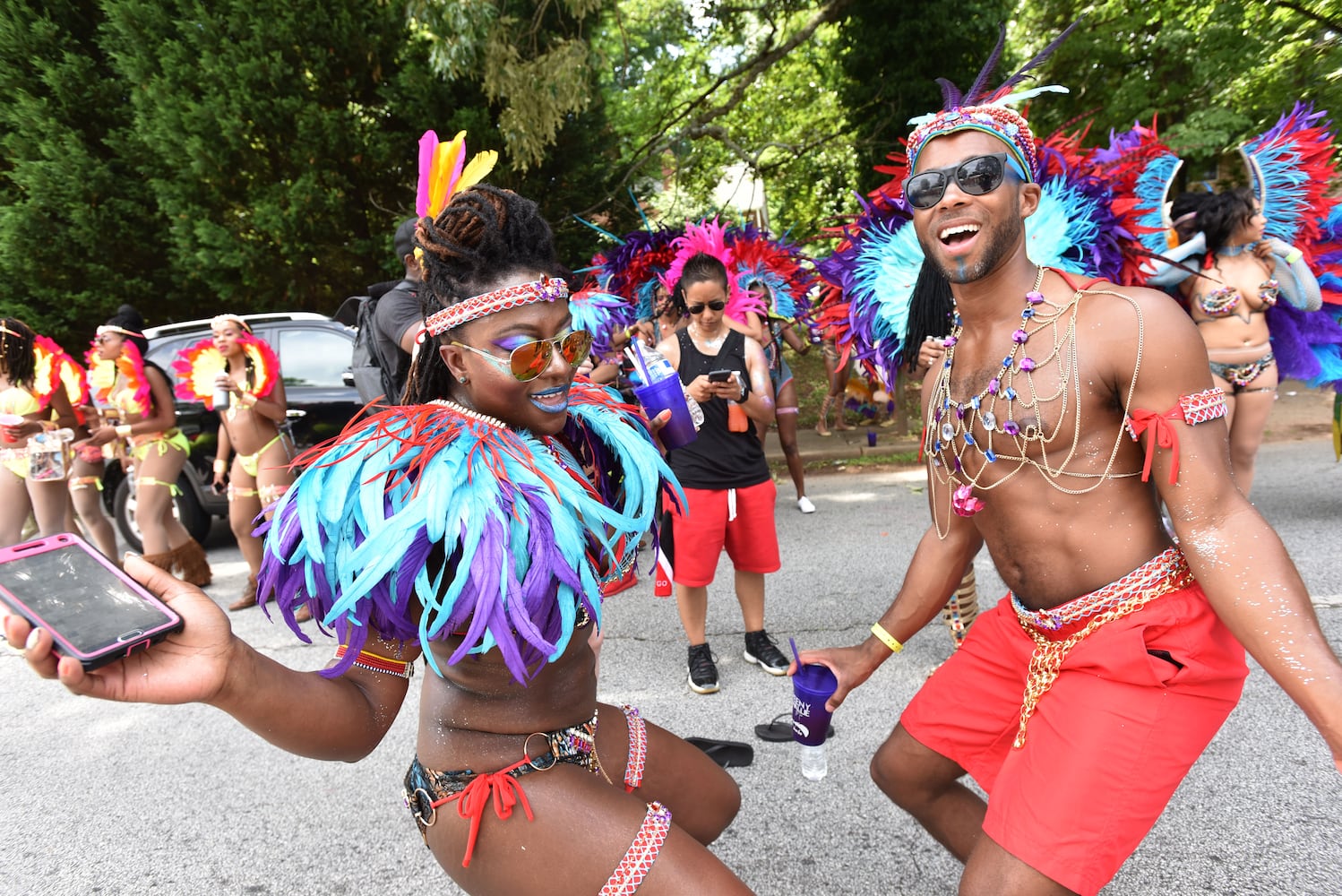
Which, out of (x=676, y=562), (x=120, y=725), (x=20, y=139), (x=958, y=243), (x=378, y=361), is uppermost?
(x=20, y=139)

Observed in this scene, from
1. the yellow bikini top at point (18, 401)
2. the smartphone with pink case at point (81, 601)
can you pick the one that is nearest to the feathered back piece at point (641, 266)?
the yellow bikini top at point (18, 401)

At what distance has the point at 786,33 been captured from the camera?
12.1m

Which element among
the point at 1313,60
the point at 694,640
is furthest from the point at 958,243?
the point at 1313,60

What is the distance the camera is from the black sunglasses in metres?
1.90

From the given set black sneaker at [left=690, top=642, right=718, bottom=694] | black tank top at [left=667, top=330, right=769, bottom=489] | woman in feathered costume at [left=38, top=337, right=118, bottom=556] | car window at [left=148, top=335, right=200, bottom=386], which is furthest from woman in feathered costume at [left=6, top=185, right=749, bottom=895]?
car window at [left=148, top=335, right=200, bottom=386]

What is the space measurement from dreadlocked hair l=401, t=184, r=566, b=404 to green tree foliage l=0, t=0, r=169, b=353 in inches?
390

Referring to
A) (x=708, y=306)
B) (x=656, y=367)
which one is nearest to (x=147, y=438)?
(x=708, y=306)

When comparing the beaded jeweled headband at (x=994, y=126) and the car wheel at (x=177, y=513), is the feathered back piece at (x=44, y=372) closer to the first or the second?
the car wheel at (x=177, y=513)

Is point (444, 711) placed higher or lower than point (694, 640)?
higher

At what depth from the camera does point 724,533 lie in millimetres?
4078

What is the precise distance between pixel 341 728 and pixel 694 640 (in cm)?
266

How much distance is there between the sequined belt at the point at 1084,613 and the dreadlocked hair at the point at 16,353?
6548mm

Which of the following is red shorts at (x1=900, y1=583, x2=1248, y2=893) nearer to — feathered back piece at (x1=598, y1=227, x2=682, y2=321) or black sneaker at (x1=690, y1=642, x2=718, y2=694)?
black sneaker at (x1=690, y1=642, x2=718, y2=694)

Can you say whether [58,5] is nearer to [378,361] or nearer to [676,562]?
[378,361]
